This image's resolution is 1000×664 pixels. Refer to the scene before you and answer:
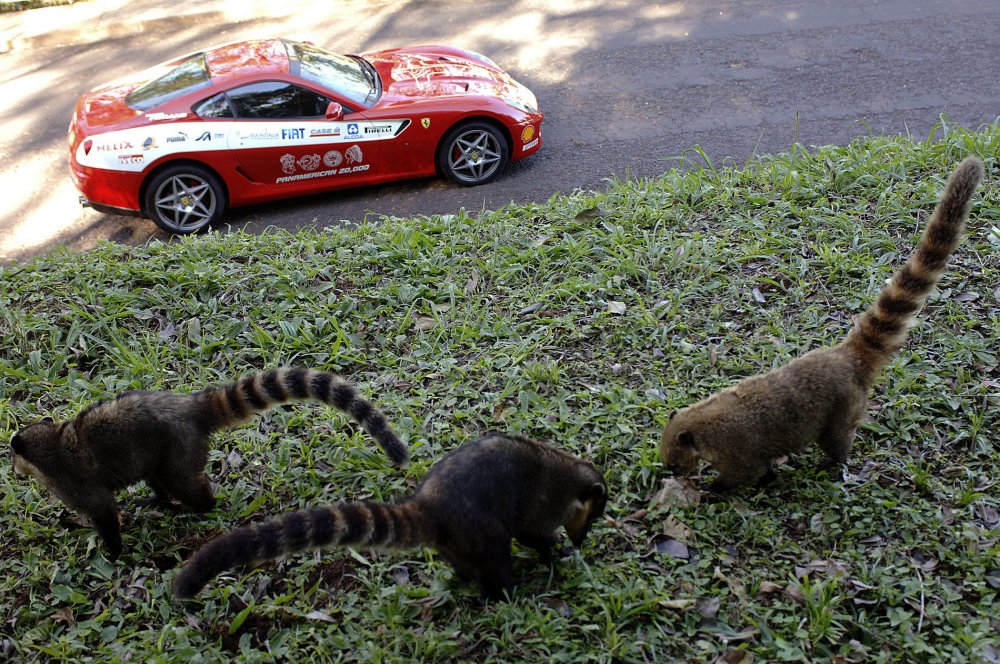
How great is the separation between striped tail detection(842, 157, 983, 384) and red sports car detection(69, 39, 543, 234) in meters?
Result: 5.22

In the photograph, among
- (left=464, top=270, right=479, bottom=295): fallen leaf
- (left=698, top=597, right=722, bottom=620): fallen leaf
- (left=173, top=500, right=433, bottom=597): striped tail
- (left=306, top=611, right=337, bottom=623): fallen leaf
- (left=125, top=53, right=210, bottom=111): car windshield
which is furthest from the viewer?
(left=125, top=53, right=210, bottom=111): car windshield

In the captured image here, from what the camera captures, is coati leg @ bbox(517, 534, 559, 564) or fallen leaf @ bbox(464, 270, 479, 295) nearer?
coati leg @ bbox(517, 534, 559, 564)

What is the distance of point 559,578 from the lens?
384 centimetres

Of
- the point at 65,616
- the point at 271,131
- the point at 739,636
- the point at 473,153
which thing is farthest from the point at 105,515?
the point at 473,153

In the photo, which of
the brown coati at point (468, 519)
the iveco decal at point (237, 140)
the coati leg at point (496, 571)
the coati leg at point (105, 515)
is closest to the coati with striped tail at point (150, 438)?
the coati leg at point (105, 515)

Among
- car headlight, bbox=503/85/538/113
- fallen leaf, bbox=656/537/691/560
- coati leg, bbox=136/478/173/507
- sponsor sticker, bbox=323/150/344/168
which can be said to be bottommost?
fallen leaf, bbox=656/537/691/560

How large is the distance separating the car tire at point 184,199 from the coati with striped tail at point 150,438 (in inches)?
167

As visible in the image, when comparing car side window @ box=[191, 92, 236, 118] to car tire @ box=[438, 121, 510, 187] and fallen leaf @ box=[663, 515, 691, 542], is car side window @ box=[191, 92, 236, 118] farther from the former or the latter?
fallen leaf @ box=[663, 515, 691, 542]

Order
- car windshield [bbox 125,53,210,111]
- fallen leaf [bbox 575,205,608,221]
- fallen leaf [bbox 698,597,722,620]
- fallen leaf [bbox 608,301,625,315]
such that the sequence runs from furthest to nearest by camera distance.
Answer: car windshield [bbox 125,53,210,111], fallen leaf [bbox 575,205,608,221], fallen leaf [bbox 608,301,625,315], fallen leaf [bbox 698,597,722,620]

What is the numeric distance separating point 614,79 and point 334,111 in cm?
439

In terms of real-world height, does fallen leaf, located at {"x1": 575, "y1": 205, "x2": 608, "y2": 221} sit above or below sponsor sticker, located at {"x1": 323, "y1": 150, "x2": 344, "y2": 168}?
below

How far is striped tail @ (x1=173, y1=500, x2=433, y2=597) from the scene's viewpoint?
3.14m

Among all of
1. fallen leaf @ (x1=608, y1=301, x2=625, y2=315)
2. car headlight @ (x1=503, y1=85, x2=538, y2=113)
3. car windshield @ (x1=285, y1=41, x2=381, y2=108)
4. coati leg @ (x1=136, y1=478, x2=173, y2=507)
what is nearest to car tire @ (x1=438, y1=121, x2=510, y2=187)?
car headlight @ (x1=503, y1=85, x2=538, y2=113)

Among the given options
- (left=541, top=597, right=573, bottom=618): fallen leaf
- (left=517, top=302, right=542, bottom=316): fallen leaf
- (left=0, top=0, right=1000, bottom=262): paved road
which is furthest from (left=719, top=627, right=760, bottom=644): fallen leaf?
(left=0, top=0, right=1000, bottom=262): paved road
